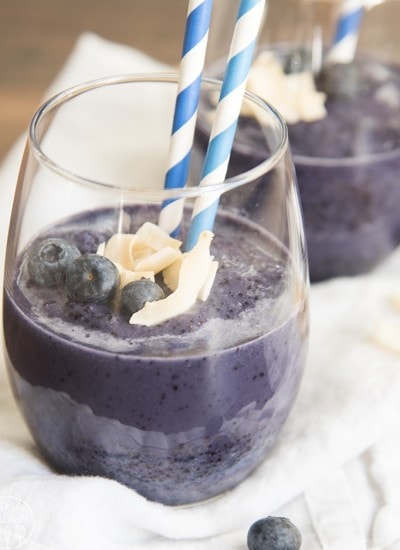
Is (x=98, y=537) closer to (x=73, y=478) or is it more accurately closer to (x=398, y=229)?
(x=73, y=478)

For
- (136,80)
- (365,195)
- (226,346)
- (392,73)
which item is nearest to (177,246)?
(226,346)

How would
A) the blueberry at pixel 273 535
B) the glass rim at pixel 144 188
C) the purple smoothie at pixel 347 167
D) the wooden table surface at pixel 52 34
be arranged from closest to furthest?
the glass rim at pixel 144 188
the blueberry at pixel 273 535
the purple smoothie at pixel 347 167
the wooden table surface at pixel 52 34

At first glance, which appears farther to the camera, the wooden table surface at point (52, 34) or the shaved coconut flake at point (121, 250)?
the wooden table surface at point (52, 34)

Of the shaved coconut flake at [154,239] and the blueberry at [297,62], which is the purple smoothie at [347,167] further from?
the shaved coconut flake at [154,239]

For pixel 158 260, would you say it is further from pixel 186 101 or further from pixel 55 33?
pixel 55 33

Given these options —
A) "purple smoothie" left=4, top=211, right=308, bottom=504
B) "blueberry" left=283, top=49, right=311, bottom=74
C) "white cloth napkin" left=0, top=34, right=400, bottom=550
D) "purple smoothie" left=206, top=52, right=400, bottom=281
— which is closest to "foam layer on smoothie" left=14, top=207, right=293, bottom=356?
"purple smoothie" left=4, top=211, right=308, bottom=504

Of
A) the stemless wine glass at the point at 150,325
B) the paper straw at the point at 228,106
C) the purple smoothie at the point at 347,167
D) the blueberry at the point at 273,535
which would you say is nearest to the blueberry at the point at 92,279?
the stemless wine glass at the point at 150,325

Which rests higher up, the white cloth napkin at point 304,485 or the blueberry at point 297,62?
the blueberry at point 297,62
